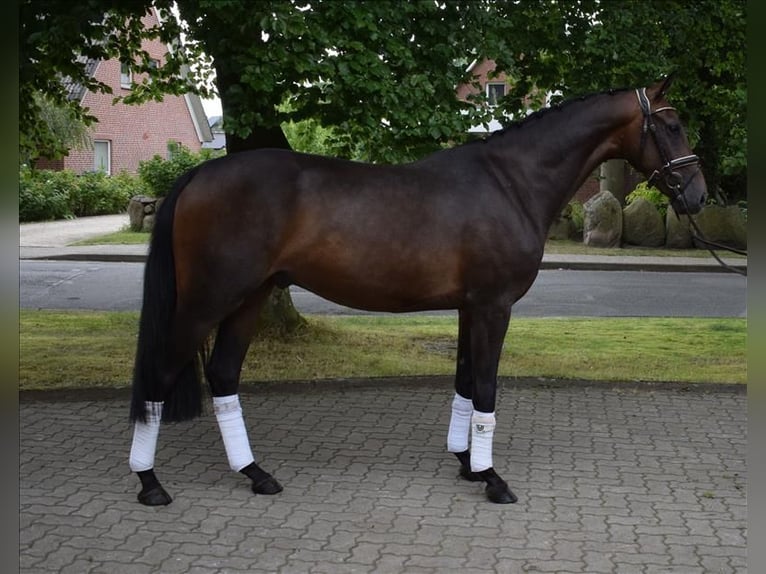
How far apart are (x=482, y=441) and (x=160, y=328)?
1934 millimetres

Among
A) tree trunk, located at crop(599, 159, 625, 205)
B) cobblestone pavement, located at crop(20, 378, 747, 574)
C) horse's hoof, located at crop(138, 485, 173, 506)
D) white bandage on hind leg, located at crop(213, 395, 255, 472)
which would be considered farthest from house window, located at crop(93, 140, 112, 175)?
horse's hoof, located at crop(138, 485, 173, 506)

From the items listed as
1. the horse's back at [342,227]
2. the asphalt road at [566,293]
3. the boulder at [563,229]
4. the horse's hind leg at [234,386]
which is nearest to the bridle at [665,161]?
the horse's back at [342,227]

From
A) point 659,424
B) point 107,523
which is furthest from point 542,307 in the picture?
point 107,523

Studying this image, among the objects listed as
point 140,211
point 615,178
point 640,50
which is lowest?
point 140,211

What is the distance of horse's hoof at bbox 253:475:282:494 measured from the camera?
16.8 feet

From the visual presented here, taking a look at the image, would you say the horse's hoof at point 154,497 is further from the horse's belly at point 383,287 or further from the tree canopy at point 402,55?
the tree canopy at point 402,55

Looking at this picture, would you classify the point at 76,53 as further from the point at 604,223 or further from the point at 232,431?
the point at 604,223

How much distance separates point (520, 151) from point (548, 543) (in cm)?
224

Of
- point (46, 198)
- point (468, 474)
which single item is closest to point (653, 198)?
point (468, 474)

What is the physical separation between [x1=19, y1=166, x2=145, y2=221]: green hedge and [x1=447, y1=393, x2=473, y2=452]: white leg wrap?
2711 centimetres

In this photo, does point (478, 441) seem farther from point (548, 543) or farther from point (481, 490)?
point (548, 543)

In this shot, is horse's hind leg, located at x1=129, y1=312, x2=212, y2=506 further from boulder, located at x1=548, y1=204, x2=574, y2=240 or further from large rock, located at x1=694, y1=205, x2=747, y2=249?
boulder, located at x1=548, y1=204, x2=574, y2=240

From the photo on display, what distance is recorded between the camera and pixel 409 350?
9703 millimetres

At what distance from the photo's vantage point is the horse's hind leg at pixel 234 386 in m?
5.15
